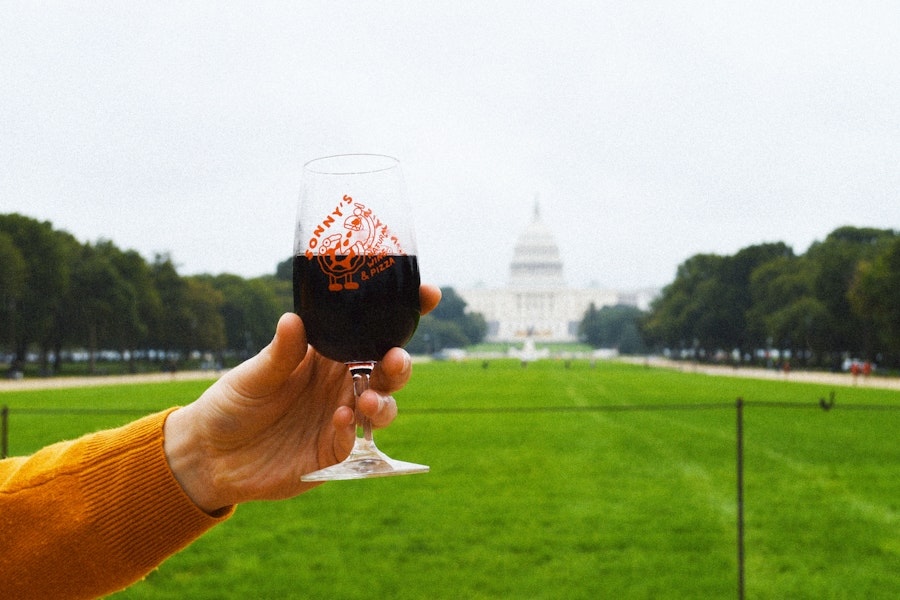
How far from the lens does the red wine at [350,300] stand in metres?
2.19

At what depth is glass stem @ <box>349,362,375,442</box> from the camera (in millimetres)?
2268

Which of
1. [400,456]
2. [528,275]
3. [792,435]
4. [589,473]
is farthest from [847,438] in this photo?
[528,275]

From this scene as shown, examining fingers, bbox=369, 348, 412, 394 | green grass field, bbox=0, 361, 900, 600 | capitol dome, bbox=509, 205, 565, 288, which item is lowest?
green grass field, bbox=0, 361, 900, 600

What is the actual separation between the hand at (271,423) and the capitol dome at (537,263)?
18290 cm

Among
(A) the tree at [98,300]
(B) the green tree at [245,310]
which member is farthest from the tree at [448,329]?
(A) the tree at [98,300]

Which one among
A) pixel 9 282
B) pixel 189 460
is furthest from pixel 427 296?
pixel 9 282

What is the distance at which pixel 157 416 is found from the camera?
2514 mm


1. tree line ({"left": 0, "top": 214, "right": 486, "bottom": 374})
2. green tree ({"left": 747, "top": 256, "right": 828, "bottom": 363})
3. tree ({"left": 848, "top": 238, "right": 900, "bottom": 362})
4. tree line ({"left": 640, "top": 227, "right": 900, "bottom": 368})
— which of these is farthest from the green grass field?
green tree ({"left": 747, "top": 256, "right": 828, "bottom": 363})

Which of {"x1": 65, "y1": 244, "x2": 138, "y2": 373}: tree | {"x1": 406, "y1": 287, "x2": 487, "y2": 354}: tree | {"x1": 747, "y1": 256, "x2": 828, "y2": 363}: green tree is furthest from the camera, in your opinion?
{"x1": 406, "y1": 287, "x2": 487, "y2": 354}: tree

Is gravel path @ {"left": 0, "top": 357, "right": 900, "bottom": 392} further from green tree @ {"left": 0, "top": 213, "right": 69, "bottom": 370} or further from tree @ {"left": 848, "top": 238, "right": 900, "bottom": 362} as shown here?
green tree @ {"left": 0, "top": 213, "right": 69, "bottom": 370}

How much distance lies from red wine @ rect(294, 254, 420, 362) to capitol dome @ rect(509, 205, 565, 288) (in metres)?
183

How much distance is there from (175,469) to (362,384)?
558 millimetres

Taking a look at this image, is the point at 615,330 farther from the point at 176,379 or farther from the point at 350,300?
the point at 350,300

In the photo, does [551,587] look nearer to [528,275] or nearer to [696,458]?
[696,458]
